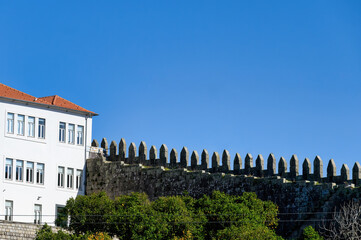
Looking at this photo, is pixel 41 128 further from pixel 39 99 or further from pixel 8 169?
pixel 8 169

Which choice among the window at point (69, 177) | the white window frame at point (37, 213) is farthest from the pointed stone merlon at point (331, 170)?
the white window frame at point (37, 213)

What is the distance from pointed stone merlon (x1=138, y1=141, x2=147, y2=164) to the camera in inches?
2635

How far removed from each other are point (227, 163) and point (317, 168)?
5997mm

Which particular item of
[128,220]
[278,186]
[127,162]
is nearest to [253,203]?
[278,186]

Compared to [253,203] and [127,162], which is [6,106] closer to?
[127,162]

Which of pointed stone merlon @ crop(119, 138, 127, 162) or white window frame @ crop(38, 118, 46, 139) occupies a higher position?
white window frame @ crop(38, 118, 46, 139)

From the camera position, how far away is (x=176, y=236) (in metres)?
55.6

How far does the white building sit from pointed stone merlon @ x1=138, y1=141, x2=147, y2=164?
3.34 m

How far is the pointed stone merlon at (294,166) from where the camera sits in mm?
59312

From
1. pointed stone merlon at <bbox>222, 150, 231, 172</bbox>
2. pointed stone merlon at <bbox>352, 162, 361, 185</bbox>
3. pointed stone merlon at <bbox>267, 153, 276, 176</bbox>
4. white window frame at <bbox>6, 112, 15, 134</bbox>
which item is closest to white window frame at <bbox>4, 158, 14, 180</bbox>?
white window frame at <bbox>6, 112, 15, 134</bbox>

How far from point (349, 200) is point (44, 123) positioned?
63.6 ft

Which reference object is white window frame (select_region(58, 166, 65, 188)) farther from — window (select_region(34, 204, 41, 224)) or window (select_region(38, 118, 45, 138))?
window (select_region(38, 118, 45, 138))

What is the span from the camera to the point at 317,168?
5847 centimetres

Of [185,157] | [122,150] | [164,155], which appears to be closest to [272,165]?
[185,157]
